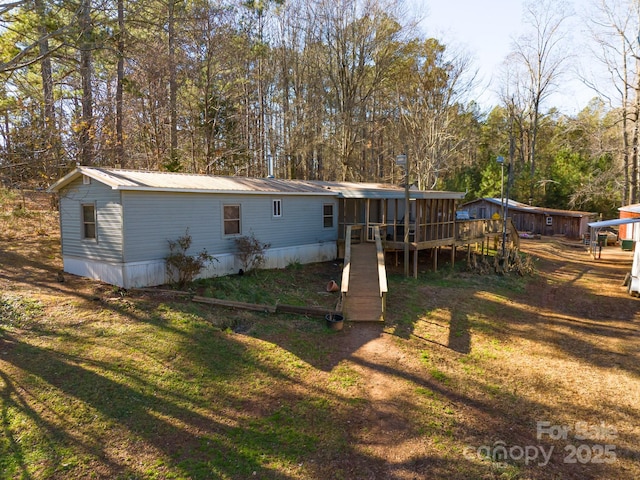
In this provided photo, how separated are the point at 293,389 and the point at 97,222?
7.73 m

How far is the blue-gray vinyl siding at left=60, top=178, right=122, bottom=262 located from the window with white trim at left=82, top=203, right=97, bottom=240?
77 millimetres

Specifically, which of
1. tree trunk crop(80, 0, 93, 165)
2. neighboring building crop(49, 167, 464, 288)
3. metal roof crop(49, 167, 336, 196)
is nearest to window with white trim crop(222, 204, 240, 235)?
neighboring building crop(49, 167, 464, 288)

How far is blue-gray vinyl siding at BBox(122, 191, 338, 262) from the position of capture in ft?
A: 35.0

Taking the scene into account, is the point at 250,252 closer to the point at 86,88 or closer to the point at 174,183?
the point at 174,183

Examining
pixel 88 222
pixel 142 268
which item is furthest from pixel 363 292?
pixel 88 222

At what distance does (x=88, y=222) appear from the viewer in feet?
37.6

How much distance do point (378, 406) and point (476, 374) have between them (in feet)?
8.23

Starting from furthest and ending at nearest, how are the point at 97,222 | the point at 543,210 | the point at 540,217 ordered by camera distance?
the point at 540,217
the point at 543,210
the point at 97,222

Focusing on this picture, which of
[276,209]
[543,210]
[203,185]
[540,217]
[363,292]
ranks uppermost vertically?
[203,185]

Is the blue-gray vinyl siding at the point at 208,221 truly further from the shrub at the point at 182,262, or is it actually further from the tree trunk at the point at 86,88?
the tree trunk at the point at 86,88

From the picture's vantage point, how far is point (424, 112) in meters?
28.2

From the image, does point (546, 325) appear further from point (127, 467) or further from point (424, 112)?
point (424, 112)

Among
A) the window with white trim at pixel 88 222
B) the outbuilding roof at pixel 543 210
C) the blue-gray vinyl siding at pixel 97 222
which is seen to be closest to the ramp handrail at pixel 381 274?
the blue-gray vinyl siding at pixel 97 222

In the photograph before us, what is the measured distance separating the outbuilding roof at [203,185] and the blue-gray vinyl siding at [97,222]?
32cm
